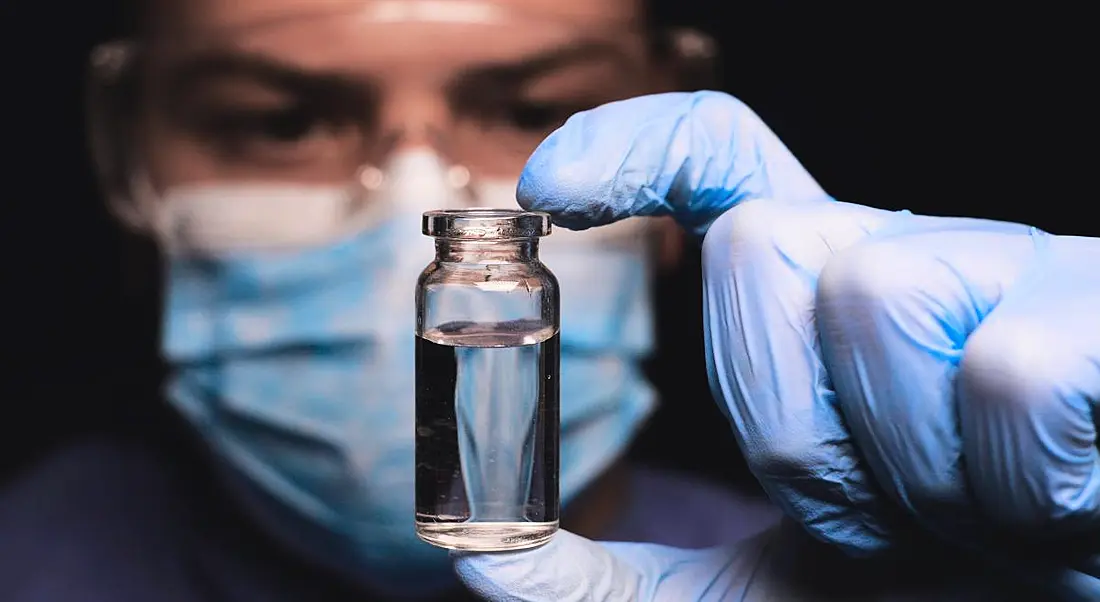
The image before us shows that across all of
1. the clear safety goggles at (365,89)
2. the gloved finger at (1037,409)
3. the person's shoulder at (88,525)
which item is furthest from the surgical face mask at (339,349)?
the gloved finger at (1037,409)

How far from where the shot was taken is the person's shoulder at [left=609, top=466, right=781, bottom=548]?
2.12m

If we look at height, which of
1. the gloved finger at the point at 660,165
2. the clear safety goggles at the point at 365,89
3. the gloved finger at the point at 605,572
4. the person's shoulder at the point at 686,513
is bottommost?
the person's shoulder at the point at 686,513

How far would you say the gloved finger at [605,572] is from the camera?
89 centimetres

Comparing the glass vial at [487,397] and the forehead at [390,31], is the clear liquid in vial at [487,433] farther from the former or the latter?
the forehead at [390,31]

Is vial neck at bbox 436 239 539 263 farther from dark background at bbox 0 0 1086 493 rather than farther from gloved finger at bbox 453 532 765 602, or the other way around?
dark background at bbox 0 0 1086 493

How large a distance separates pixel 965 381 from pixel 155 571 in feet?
5.33

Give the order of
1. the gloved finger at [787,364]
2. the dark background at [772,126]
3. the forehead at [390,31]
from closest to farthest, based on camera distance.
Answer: the gloved finger at [787,364], the forehead at [390,31], the dark background at [772,126]

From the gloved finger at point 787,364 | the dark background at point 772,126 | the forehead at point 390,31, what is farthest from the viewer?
the dark background at point 772,126

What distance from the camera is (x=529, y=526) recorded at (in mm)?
913

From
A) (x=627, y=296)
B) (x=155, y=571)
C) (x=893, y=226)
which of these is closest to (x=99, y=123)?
(x=155, y=571)

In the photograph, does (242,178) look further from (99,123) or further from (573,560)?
(573,560)

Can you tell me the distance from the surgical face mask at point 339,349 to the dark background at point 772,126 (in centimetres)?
52

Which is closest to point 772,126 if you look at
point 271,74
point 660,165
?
point 271,74

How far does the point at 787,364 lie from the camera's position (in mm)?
856
